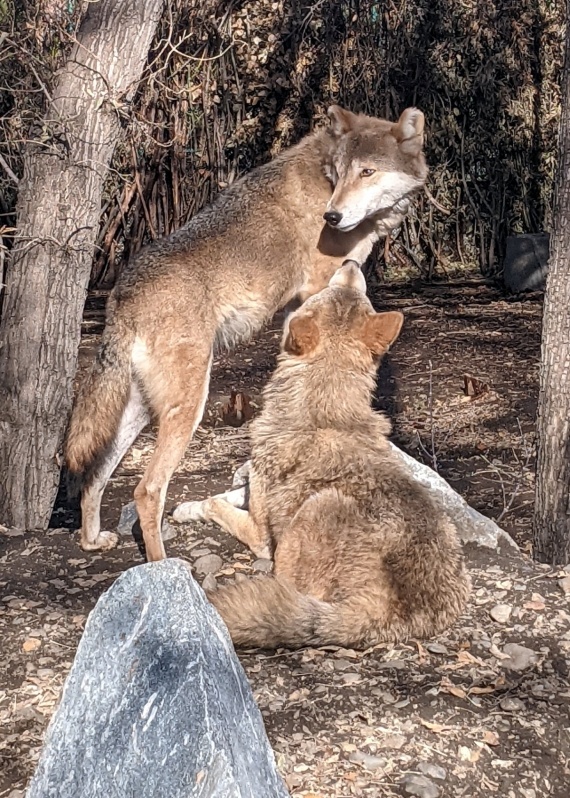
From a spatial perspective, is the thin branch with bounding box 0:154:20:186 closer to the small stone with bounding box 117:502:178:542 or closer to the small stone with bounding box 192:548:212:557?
the small stone with bounding box 117:502:178:542

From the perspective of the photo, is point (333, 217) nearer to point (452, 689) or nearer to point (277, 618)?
point (277, 618)

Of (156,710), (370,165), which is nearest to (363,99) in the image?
(370,165)

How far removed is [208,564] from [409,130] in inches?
139

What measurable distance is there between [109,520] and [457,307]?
6.79 metres

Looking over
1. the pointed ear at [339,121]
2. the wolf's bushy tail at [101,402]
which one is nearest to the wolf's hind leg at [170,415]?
the wolf's bushy tail at [101,402]

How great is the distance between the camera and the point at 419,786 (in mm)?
3393

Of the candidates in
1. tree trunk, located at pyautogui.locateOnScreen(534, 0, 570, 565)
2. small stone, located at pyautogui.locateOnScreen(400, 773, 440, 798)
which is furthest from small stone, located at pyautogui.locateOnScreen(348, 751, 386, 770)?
tree trunk, located at pyautogui.locateOnScreen(534, 0, 570, 565)

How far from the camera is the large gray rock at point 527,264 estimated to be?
40.9 feet

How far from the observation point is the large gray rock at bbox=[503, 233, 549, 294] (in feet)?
40.9

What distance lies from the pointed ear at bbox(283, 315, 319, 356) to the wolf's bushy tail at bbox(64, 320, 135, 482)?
1.20 metres

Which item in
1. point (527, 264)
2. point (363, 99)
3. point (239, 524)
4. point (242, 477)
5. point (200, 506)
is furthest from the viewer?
point (363, 99)

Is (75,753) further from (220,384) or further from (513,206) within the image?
(513,206)

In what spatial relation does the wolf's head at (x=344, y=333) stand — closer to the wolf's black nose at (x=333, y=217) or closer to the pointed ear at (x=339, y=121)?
the wolf's black nose at (x=333, y=217)

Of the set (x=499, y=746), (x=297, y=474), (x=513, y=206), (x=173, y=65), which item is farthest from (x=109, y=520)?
(x=513, y=206)
